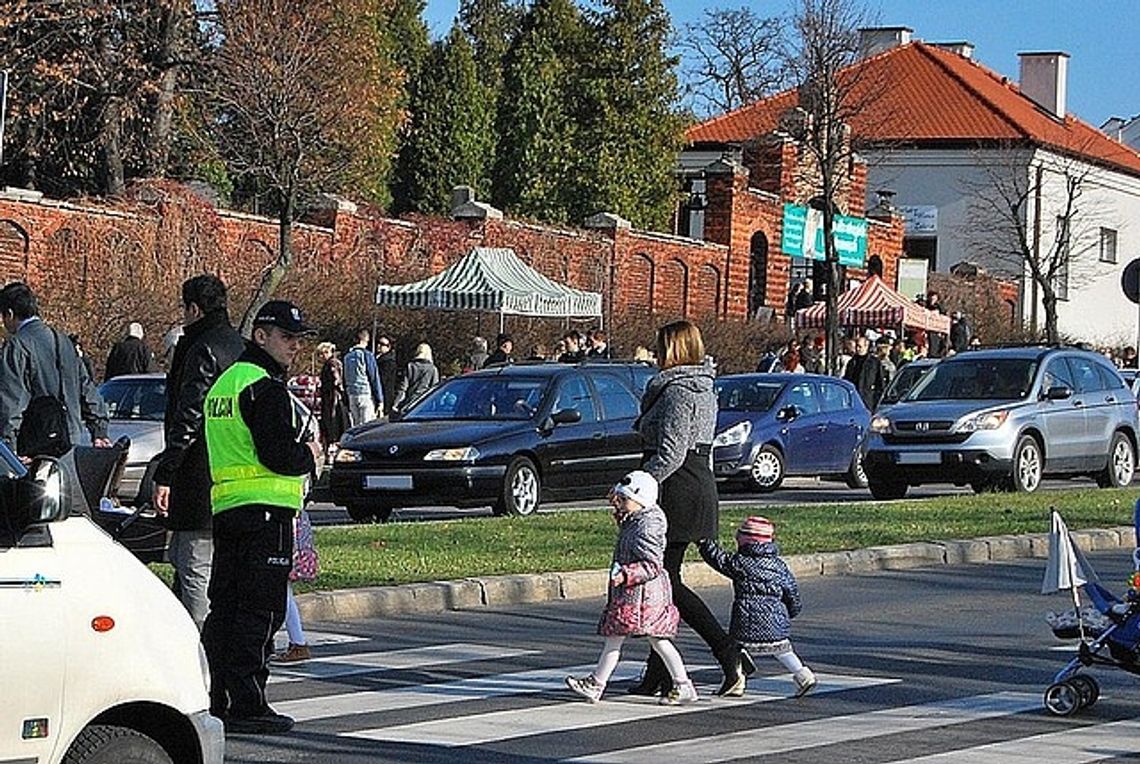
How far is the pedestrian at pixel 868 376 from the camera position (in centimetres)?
3409

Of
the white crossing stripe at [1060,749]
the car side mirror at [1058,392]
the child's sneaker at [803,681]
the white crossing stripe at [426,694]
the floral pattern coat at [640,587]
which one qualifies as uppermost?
the car side mirror at [1058,392]

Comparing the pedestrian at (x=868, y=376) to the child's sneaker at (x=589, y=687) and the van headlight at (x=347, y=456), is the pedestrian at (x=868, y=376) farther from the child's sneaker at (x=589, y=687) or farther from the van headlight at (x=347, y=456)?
the child's sneaker at (x=589, y=687)

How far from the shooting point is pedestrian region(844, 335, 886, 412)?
34094 millimetres

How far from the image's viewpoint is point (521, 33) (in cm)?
6231

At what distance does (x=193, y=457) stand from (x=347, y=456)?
1185 centimetres

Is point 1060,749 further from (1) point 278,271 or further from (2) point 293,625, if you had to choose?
(1) point 278,271

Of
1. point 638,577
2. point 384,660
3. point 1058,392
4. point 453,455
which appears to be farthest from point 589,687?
point 1058,392

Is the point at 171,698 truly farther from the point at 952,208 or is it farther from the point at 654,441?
the point at 952,208

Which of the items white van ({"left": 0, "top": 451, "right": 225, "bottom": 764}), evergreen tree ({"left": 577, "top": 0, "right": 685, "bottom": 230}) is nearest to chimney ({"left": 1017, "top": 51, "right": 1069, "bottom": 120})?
evergreen tree ({"left": 577, "top": 0, "right": 685, "bottom": 230})

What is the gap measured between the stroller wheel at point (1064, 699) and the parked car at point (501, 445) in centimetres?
1119

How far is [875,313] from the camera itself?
43531 millimetres

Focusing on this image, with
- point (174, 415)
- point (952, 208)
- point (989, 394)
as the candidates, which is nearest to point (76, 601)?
point (174, 415)

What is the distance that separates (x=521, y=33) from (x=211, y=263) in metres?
27.4

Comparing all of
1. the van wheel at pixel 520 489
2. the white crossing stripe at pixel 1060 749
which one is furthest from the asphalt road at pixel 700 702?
the van wheel at pixel 520 489
